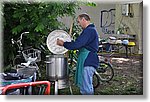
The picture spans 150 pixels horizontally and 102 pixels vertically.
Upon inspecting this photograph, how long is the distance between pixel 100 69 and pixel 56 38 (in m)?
0.55

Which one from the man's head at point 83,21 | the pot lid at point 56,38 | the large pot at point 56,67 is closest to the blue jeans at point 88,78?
the large pot at point 56,67

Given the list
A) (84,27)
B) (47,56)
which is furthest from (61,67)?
(84,27)

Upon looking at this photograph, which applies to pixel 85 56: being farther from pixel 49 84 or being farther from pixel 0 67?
pixel 0 67

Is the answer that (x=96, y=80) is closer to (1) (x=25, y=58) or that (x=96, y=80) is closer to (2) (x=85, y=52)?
(2) (x=85, y=52)

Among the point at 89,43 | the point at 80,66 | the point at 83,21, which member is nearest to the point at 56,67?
the point at 80,66

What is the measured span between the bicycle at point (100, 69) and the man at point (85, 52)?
40 mm

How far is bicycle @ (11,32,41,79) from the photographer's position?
297cm

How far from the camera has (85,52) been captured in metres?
2.98

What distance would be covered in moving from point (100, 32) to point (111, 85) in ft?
1.79

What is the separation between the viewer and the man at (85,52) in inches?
116

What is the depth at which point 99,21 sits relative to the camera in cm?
294

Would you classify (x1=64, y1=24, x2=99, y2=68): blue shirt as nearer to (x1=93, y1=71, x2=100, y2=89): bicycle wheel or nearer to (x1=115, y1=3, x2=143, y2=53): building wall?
(x1=93, y1=71, x2=100, y2=89): bicycle wheel

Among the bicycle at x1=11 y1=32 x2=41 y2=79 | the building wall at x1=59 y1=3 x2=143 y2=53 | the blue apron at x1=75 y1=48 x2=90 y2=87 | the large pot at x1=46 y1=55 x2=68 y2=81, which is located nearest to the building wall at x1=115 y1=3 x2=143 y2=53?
the building wall at x1=59 y1=3 x2=143 y2=53

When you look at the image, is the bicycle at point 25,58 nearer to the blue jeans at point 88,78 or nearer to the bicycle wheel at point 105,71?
the blue jeans at point 88,78
